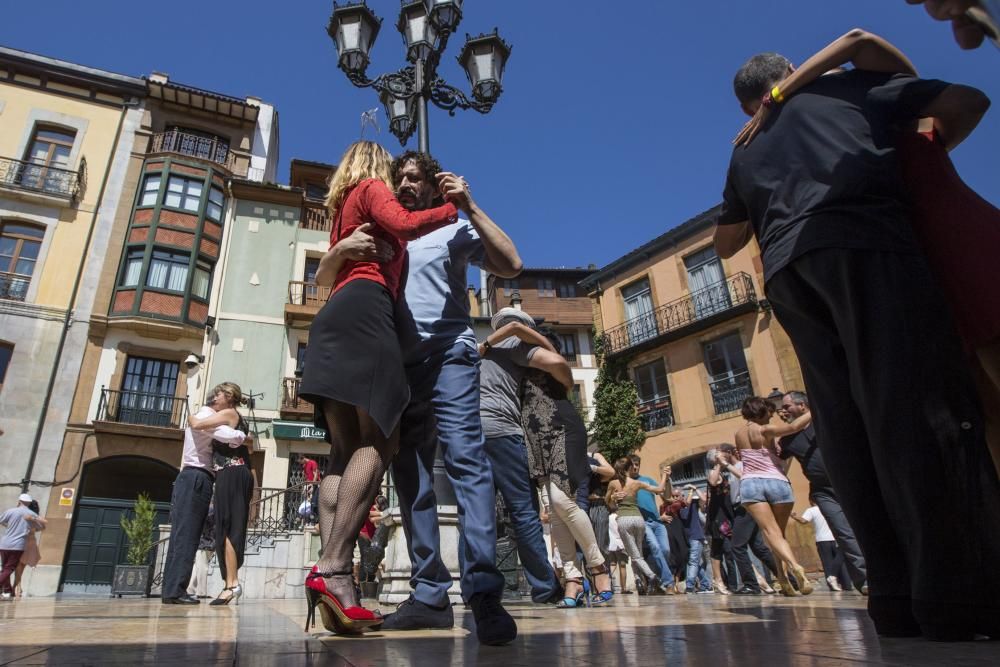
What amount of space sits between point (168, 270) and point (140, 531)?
8.15 meters

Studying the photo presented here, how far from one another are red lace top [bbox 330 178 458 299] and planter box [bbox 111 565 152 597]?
13.3 meters

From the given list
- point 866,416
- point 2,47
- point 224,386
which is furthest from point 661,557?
point 2,47

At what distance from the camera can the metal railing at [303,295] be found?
20.4 m

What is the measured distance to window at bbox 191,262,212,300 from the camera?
758 inches

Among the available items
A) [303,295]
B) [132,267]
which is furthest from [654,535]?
[132,267]

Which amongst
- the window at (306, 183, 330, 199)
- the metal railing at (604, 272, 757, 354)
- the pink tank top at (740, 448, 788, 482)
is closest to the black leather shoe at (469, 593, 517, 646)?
the pink tank top at (740, 448, 788, 482)

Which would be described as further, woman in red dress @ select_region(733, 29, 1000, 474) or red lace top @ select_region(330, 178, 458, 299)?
red lace top @ select_region(330, 178, 458, 299)

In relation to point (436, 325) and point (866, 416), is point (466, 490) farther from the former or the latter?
point (866, 416)

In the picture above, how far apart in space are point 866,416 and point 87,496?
20.0 meters

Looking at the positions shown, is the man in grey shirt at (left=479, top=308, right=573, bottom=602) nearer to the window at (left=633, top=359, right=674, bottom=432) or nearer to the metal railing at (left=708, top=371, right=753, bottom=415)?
the metal railing at (left=708, top=371, right=753, bottom=415)

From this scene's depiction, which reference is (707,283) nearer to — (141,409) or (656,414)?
(656,414)

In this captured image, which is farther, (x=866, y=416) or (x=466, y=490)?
(x=466, y=490)

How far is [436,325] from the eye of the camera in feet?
8.29

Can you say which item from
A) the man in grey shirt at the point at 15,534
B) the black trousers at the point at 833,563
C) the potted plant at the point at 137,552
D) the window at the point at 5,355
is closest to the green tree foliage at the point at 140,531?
the potted plant at the point at 137,552
